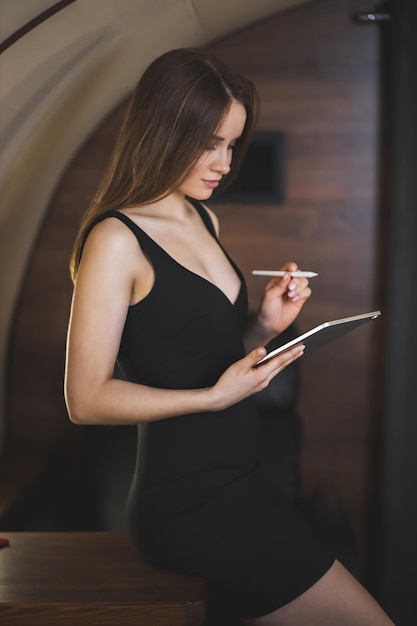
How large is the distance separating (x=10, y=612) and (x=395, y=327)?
2.34 m

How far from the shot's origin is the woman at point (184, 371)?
1812 mm

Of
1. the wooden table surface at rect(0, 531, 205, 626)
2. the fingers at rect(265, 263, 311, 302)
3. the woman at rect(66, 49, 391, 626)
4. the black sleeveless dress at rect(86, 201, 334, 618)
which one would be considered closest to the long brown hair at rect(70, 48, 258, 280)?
the woman at rect(66, 49, 391, 626)

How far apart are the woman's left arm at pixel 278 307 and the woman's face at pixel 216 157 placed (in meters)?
0.34

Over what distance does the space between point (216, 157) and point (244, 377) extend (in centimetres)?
56

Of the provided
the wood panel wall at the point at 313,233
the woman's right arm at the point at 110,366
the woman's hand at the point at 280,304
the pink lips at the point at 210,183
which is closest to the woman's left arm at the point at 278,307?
the woman's hand at the point at 280,304

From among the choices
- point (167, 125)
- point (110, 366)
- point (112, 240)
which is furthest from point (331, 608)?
point (167, 125)

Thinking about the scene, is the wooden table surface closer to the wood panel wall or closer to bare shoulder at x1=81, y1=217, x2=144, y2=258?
bare shoulder at x1=81, y1=217, x2=144, y2=258

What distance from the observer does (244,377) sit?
1.78 meters

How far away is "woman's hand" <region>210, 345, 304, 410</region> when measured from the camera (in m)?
1.77

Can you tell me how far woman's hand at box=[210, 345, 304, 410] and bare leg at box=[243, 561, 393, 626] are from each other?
18.4 inches

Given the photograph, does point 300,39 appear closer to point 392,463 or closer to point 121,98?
point 121,98

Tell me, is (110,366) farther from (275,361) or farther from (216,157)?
(216,157)

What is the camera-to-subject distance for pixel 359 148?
3906 mm

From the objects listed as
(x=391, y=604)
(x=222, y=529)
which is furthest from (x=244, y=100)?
(x=391, y=604)
